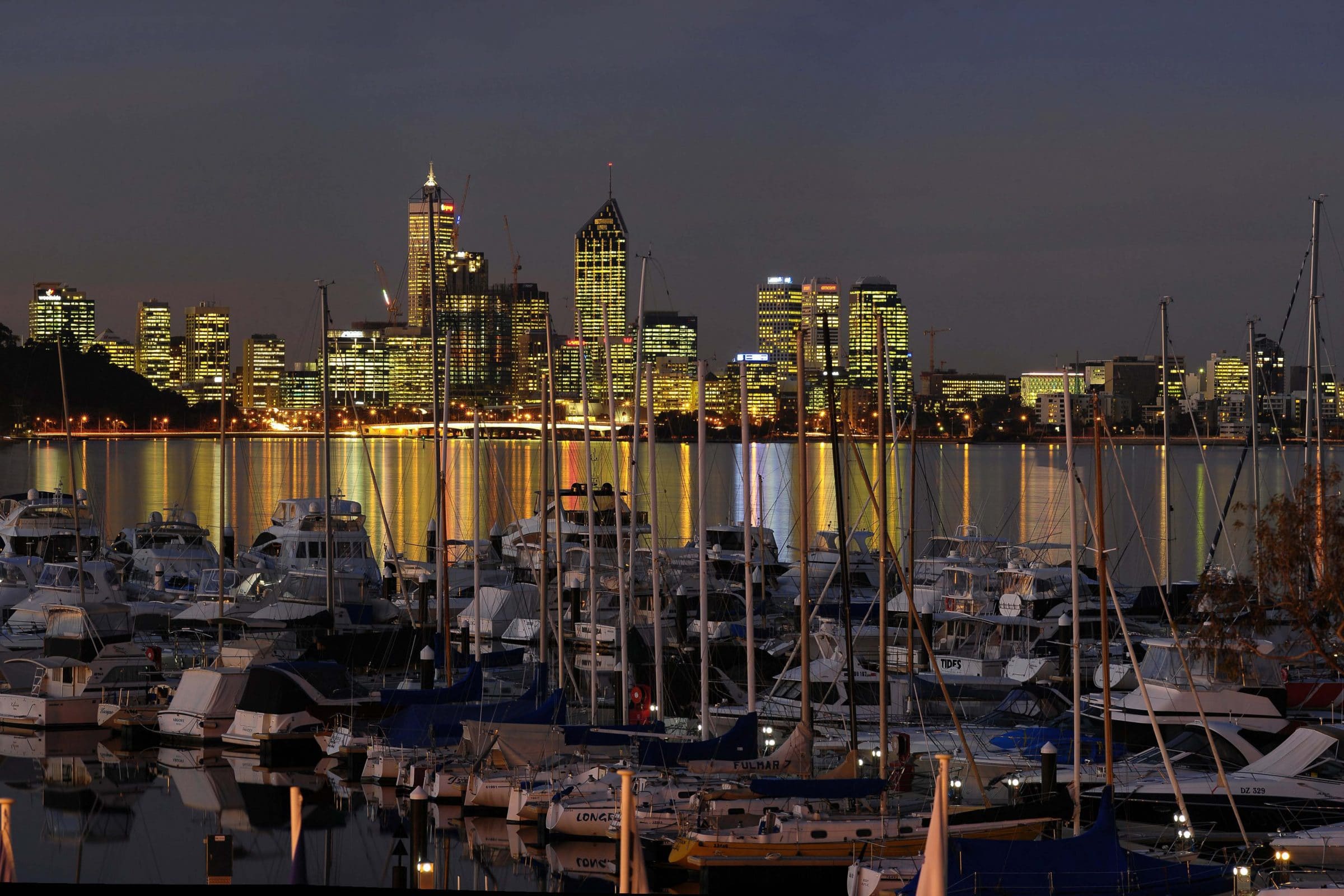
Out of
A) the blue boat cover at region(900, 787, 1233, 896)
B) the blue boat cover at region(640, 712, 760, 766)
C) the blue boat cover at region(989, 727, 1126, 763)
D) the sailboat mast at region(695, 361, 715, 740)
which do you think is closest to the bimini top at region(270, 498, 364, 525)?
the sailboat mast at region(695, 361, 715, 740)

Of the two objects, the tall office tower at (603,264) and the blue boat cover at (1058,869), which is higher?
the tall office tower at (603,264)

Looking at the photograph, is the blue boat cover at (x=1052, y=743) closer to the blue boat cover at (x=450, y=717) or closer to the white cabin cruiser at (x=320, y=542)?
the blue boat cover at (x=450, y=717)

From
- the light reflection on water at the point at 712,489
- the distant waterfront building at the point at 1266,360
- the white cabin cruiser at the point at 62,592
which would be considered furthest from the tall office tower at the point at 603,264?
the white cabin cruiser at the point at 62,592

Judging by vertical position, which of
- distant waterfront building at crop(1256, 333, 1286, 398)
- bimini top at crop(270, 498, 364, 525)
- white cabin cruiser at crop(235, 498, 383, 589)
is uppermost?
distant waterfront building at crop(1256, 333, 1286, 398)

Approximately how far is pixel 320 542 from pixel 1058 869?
26409 mm

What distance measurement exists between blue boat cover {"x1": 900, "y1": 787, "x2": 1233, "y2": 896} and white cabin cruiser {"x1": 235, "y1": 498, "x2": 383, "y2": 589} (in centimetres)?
2317

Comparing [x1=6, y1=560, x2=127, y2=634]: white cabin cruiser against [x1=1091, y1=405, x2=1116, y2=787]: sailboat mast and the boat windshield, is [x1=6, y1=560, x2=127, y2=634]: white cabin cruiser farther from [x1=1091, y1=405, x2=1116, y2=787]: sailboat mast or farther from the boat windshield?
[x1=1091, y1=405, x2=1116, y2=787]: sailboat mast

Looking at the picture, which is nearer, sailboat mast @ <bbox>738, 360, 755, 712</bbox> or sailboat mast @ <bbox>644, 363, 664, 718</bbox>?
sailboat mast @ <bbox>738, 360, 755, 712</bbox>

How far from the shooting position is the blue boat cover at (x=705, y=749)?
17328mm

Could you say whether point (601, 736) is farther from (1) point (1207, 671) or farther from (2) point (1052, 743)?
(1) point (1207, 671)

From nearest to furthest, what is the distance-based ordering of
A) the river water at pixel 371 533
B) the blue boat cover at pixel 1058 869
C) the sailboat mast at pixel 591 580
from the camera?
the blue boat cover at pixel 1058 869 → the river water at pixel 371 533 → the sailboat mast at pixel 591 580

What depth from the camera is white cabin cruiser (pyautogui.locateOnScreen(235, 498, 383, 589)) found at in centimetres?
3575

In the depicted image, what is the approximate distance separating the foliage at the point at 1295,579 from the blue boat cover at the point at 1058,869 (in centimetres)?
499

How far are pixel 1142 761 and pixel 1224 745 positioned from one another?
91 centimetres
